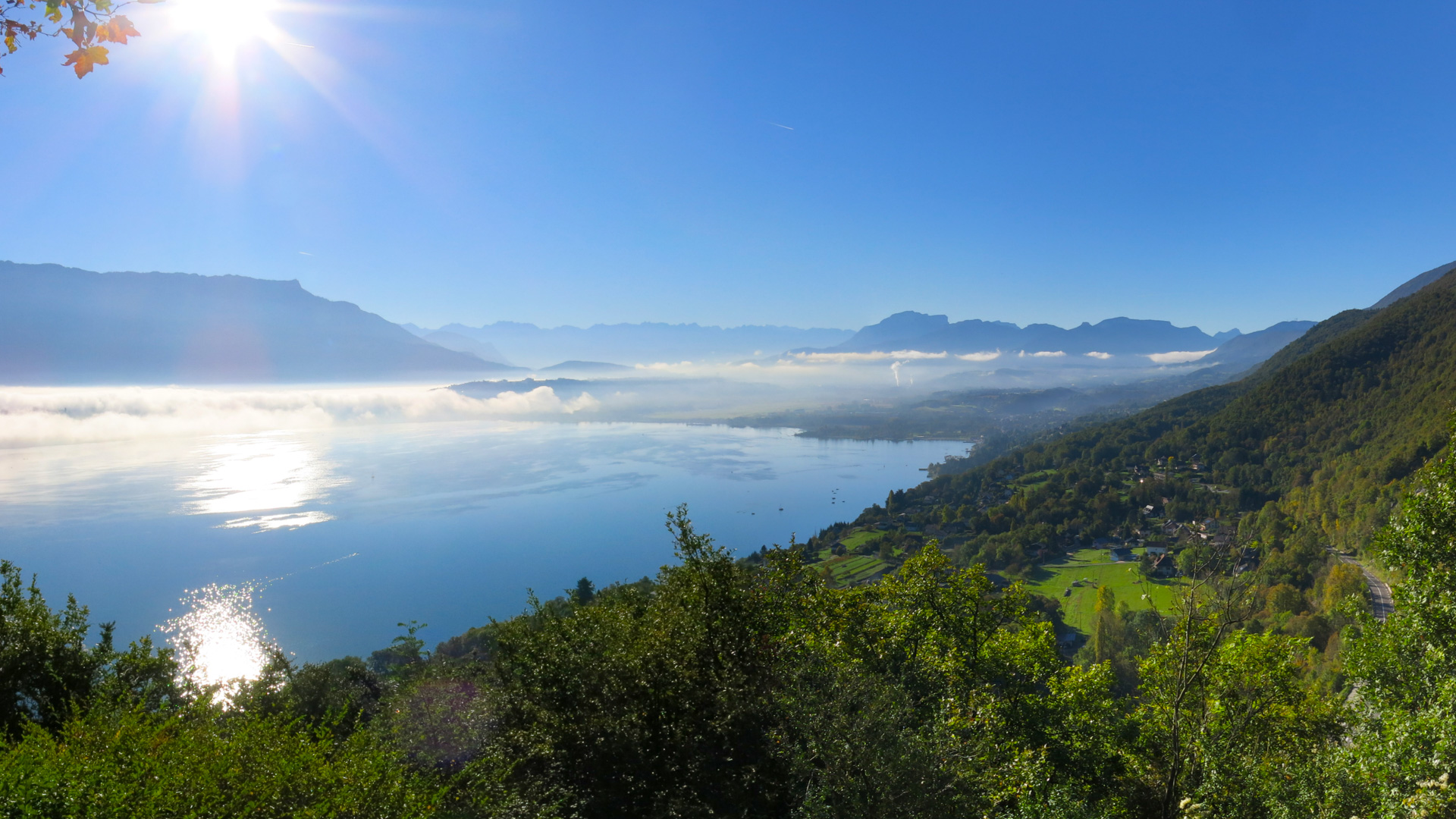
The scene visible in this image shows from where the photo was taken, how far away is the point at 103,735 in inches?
281

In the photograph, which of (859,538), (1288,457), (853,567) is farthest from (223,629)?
(1288,457)

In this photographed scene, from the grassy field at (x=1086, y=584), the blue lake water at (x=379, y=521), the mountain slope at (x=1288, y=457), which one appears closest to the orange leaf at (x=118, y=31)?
the grassy field at (x=1086, y=584)

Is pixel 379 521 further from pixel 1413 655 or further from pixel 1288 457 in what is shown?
pixel 1288 457

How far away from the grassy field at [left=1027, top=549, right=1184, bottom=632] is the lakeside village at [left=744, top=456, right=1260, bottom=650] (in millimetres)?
114

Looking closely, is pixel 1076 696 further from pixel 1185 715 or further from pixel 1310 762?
pixel 1310 762

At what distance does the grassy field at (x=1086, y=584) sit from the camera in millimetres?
49388

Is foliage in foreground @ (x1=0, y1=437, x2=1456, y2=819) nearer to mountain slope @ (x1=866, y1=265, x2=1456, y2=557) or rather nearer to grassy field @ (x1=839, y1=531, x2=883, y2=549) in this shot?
mountain slope @ (x1=866, y1=265, x2=1456, y2=557)

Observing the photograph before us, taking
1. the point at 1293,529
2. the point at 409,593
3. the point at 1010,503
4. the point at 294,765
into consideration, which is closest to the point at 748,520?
the point at 1010,503

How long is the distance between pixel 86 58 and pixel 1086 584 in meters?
71.5

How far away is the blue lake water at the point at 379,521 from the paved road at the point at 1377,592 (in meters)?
59.3

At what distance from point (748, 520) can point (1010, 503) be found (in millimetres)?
43026

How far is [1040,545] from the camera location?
72250mm

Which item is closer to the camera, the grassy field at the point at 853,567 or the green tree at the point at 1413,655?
the green tree at the point at 1413,655

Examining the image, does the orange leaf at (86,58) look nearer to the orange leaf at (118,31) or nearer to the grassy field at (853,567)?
the orange leaf at (118,31)
